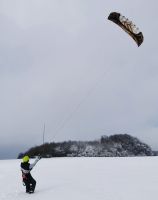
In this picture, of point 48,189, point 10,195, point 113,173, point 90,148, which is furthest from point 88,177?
point 90,148

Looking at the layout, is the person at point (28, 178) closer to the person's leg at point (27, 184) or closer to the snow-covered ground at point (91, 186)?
the person's leg at point (27, 184)

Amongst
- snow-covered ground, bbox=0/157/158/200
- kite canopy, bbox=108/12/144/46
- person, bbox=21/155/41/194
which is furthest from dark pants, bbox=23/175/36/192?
kite canopy, bbox=108/12/144/46

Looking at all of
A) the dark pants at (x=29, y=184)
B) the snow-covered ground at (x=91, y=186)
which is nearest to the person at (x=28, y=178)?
the dark pants at (x=29, y=184)

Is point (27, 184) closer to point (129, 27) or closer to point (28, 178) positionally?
point (28, 178)

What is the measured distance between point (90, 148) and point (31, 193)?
3708 centimetres

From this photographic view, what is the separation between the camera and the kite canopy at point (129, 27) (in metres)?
16.5

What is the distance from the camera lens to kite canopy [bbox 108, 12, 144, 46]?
54.1ft

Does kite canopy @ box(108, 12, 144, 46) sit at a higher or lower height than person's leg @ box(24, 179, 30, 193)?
higher

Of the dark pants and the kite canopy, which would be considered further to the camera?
the kite canopy

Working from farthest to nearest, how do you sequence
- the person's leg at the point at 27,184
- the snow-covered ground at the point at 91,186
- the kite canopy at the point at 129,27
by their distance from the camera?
the kite canopy at the point at 129,27
the person's leg at the point at 27,184
the snow-covered ground at the point at 91,186

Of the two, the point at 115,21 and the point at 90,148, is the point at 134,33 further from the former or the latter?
the point at 90,148

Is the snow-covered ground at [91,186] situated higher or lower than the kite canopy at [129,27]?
lower

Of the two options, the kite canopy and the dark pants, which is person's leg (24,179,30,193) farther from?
the kite canopy

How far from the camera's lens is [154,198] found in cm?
1248
